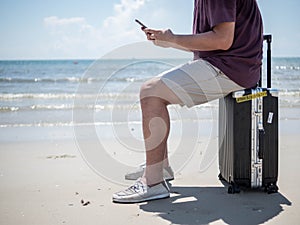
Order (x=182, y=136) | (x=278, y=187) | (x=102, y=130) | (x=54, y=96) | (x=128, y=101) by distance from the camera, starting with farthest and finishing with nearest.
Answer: (x=54, y=96), (x=128, y=101), (x=102, y=130), (x=182, y=136), (x=278, y=187)

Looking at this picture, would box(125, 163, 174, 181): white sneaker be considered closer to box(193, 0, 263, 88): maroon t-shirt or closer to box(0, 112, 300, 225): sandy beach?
box(0, 112, 300, 225): sandy beach

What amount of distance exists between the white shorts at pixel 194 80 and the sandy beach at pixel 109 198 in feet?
1.90

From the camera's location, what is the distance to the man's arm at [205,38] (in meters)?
2.49

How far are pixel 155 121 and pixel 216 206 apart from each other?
0.55m

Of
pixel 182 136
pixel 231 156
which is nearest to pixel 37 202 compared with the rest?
pixel 231 156

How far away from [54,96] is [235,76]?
7.79 metres

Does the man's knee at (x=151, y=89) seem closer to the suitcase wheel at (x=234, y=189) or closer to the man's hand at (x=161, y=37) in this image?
the man's hand at (x=161, y=37)

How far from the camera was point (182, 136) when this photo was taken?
4.91 metres

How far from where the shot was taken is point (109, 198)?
8.66 ft

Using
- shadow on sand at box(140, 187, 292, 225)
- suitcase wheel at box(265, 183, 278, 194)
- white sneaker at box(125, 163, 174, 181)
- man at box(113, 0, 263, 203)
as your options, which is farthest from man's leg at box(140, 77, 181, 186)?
suitcase wheel at box(265, 183, 278, 194)

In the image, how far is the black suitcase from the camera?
2648 mm

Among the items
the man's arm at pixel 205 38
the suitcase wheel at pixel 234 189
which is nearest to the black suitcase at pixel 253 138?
the suitcase wheel at pixel 234 189

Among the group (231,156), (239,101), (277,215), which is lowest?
(277,215)

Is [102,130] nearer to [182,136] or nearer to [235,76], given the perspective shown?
[182,136]
